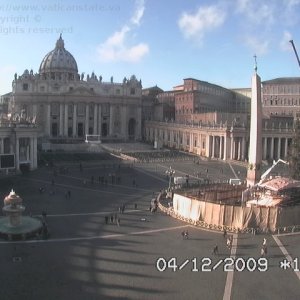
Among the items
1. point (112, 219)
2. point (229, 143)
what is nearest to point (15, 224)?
point (112, 219)

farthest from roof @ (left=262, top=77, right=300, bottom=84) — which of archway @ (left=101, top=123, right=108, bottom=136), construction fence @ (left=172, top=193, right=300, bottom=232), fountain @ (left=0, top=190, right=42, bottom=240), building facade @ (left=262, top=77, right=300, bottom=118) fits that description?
fountain @ (left=0, top=190, right=42, bottom=240)

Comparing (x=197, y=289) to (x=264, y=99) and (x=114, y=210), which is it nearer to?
(x=114, y=210)

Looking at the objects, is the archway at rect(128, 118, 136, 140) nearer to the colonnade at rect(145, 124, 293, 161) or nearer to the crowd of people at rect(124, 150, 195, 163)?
the colonnade at rect(145, 124, 293, 161)

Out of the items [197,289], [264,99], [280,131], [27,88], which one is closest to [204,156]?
[280,131]

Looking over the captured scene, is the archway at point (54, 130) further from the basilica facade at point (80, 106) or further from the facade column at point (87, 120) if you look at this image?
the facade column at point (87, 120)

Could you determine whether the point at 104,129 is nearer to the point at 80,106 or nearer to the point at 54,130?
the point at 80,106
